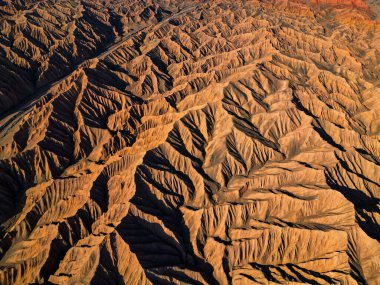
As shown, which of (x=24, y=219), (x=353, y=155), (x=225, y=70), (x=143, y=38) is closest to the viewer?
(x=24, y=219)

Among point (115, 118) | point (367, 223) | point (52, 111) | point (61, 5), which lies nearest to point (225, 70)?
point (115, 118)

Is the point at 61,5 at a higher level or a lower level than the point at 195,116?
higher

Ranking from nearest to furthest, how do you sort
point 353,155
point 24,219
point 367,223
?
point 367,223, point 24,219, point 353,155

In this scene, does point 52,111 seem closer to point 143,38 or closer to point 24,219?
point 24,219

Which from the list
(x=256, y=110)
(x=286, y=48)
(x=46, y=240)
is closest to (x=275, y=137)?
(x=256, y=110)

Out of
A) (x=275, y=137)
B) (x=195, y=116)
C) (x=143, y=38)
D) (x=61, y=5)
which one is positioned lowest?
(x=275, y=137)

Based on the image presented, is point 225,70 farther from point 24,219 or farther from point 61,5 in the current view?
point 61,5

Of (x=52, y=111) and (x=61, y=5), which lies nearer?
(x=52, y=111)
